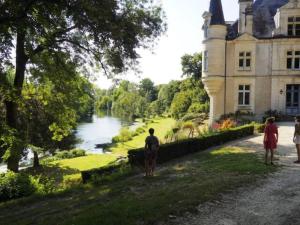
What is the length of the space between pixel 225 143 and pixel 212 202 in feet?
40.3

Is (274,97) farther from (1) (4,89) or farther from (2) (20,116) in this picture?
(1) (4,89)

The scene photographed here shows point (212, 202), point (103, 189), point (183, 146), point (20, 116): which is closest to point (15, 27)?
point (103, 189)

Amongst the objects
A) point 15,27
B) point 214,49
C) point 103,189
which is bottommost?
point 103,189

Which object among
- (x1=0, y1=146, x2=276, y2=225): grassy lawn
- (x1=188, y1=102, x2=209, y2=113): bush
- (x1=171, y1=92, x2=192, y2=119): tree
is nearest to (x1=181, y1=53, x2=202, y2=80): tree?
(x1=171, y1=92, x2=192, y2=119): tree

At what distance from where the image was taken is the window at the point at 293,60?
1271 inches

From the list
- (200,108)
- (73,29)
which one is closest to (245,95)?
(73,29)

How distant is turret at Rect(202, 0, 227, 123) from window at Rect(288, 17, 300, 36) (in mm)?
5184

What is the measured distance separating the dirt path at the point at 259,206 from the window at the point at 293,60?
21705mm

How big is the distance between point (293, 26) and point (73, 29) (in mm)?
20674

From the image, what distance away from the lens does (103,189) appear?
39.2 feet

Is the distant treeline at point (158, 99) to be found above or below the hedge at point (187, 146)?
above

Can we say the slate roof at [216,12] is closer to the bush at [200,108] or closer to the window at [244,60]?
the window at [244,60]

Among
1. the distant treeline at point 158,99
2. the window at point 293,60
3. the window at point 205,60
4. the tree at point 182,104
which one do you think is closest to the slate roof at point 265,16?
the window at point 293,60

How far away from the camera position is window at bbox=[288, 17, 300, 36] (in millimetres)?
32219
